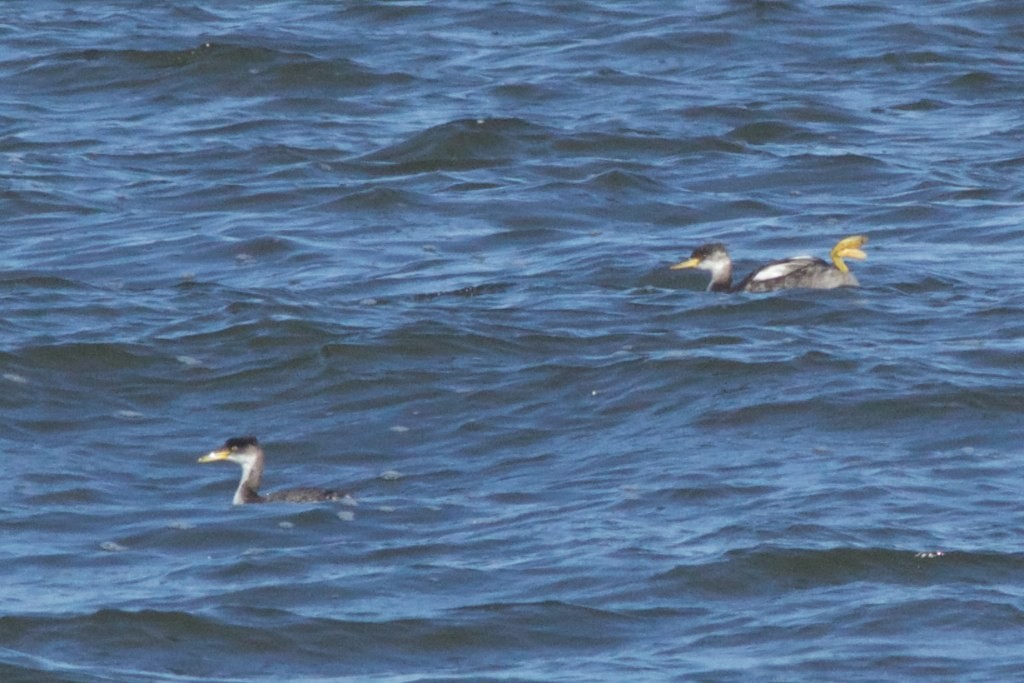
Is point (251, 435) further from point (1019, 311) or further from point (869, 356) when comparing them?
point (1019, 311)

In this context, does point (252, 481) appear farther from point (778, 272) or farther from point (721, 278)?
point (778, 272)

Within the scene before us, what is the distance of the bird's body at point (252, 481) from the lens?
38.1 feet

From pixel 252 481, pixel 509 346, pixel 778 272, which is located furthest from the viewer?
pixel 778 272

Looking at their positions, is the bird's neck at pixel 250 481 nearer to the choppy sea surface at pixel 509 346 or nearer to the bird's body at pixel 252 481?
the bird's body at pixel 252 481

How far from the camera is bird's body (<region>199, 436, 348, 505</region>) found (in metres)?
11.6

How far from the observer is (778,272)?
1558cm

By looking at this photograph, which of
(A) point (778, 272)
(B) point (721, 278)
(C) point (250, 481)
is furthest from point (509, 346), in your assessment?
(C) point (250, 481)

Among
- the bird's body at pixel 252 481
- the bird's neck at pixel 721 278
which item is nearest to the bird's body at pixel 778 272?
the bird's neck at pixel 721 278

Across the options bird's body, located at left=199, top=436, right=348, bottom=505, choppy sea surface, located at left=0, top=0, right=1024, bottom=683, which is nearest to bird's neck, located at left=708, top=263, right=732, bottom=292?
choppy sea surface, located at left=0, top=0, right=1024, bottom=683

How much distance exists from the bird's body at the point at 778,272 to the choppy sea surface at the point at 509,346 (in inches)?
4.9

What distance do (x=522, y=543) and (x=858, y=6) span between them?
52.7ft

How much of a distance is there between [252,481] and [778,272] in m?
4.96

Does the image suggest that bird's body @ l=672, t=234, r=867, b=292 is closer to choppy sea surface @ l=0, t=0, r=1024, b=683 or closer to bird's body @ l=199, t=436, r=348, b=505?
choppy sea surface @ l=0, t=0, r=1024, b=683

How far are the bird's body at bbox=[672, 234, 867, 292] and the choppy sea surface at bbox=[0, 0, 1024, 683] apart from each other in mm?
123
